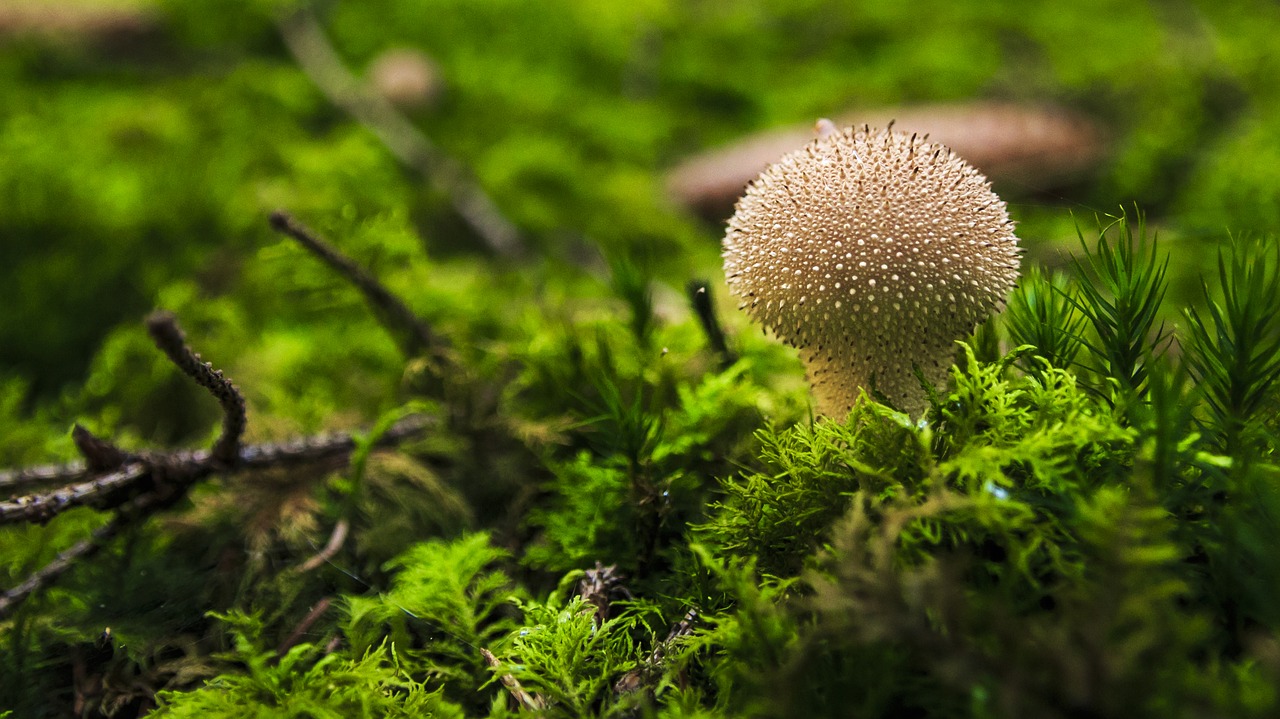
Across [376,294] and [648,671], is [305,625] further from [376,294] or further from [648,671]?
[376,294]

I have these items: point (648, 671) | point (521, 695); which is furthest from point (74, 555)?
point (648, 671)

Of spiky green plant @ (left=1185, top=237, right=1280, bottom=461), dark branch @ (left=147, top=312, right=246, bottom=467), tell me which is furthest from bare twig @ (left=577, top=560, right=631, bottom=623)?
spiky green plant @ (left=1185, top=237, right=1280, bottom=461)

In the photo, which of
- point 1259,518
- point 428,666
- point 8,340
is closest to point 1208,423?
point 1259,518

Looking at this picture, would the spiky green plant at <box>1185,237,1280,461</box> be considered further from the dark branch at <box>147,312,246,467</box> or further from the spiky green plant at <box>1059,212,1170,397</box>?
the dark branch at <box>147,312,246,467</box>

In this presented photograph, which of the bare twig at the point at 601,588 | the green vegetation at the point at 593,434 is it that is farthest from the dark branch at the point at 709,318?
the bare twig at the point at 601,588

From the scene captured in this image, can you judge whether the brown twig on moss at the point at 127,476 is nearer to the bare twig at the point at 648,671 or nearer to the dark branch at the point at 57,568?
the dark branch at the point at 57,568

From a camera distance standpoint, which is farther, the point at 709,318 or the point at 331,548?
the point at 709,318
